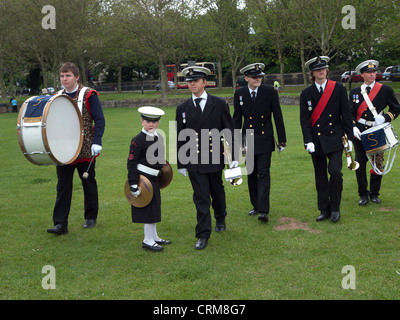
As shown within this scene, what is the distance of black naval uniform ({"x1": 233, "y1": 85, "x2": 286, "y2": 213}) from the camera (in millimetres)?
7602

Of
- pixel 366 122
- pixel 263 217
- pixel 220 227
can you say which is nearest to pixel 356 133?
pixel 366 122

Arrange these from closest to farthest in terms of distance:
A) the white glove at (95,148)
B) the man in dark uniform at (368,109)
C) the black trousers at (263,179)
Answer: the white glove at (95,148)
the black trousers at (263,179)
the man in dark uniform at (368,109)

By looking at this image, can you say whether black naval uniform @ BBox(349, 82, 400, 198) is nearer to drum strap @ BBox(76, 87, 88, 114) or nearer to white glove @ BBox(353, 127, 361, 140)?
white glove @ BBox(353, 127, 361, 140)

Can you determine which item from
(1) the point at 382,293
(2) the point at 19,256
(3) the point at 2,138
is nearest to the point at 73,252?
(2) the point at 19,256

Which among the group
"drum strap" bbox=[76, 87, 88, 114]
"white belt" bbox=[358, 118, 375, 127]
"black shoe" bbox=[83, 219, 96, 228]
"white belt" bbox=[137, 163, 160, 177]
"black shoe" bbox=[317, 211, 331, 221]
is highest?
"drum strap" bbox=[76, 87, 88, 114]

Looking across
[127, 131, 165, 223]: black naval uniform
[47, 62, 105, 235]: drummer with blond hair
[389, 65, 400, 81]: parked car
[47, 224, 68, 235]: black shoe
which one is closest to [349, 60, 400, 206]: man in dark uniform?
[127, 131, 165, 223]: black naval uniform

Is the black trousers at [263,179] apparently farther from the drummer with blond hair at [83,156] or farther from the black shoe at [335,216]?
the drummer with blond hair at [83,156]

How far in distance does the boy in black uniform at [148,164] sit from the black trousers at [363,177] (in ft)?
11.8

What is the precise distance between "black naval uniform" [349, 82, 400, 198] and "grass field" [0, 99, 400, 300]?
360 mm

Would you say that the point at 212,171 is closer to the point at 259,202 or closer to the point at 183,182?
the point at 259,202

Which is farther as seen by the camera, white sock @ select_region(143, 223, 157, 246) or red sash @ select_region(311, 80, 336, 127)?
red sash @ select_region(311, 80, 336, 127)

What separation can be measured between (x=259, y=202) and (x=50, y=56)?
1803 inches

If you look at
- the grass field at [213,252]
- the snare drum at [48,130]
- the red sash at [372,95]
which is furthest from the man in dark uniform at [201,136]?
the red sash at [372,95]

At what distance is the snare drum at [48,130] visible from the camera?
6.48 metres
